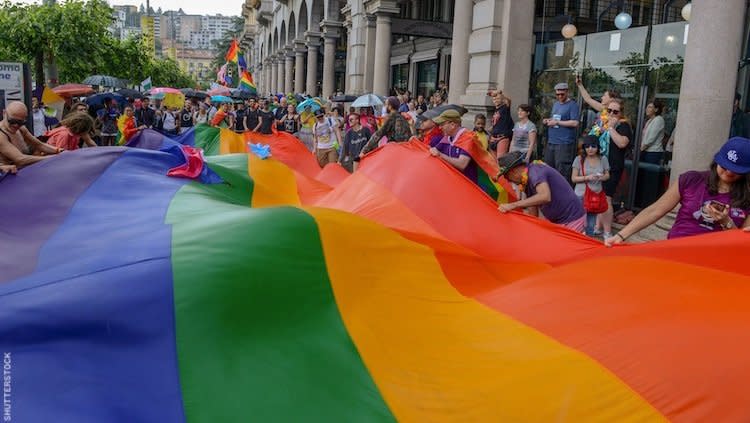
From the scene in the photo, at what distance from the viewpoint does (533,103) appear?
43.6ft

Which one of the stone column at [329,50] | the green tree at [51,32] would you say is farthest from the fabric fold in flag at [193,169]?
the green tree at [51,32]

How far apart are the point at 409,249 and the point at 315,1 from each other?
109 ft

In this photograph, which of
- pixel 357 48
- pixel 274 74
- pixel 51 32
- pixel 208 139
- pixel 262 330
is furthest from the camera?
pixel 274 74

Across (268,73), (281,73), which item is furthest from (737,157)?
(268,73)

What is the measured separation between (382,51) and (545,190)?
16155 mm

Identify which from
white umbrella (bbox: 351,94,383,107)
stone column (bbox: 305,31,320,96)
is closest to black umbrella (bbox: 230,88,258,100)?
stone column (bbox: 305,31,320,96)

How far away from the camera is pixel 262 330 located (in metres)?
3.19

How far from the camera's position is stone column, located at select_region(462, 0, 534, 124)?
12.9 m

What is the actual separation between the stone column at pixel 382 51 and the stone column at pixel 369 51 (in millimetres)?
1156

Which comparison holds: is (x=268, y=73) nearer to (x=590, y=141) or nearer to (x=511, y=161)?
(x=590, y=141)

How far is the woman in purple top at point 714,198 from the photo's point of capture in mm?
4457

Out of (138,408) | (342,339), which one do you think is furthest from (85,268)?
(342,339)

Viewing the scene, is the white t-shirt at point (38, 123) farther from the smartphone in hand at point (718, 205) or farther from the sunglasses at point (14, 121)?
the smartphone in hand at point (718, 205)

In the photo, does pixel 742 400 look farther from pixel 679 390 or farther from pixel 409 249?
pixel 409 249
